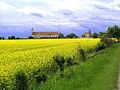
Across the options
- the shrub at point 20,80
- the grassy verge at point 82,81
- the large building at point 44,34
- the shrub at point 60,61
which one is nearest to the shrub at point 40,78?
the grassy verge at point 82,81

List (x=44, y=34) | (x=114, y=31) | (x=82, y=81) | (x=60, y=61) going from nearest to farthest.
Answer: (x=82, y=81) → (x=60, y=61) → (x=114, y=31) → (x=44, y=34)

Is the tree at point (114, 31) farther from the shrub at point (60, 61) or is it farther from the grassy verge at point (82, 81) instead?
the grassy verge at point (82, 81)

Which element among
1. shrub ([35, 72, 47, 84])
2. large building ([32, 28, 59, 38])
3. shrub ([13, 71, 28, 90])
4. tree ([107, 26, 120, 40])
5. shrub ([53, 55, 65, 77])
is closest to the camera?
shrub ([13, 71, 28, 90])

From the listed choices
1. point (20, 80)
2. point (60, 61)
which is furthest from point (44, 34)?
point (20, 80)

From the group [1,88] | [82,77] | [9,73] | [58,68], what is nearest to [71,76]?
[82,77]

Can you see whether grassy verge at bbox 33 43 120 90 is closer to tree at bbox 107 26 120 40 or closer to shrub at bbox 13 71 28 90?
shrub at bbox 13 71 28 90

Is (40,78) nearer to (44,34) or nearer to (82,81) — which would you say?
(82,81)

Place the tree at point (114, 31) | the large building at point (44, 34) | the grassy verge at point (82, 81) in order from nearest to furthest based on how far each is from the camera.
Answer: the grassy verge at point (82, 81), the tree at point (114, 31), the large building at point (44, 34)

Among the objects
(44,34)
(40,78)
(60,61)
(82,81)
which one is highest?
(60,61)

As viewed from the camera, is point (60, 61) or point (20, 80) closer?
point (20, 80)

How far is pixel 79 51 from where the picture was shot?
100 ft

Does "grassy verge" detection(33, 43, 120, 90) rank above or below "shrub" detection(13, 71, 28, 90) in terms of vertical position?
below

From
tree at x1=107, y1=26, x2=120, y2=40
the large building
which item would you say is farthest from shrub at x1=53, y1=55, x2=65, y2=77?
the large building

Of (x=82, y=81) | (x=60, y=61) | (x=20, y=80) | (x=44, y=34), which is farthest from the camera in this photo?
(x=44, y=34)
